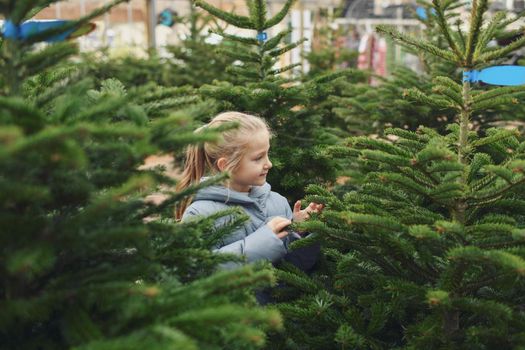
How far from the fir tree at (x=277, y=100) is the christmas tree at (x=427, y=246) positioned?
1218 mm

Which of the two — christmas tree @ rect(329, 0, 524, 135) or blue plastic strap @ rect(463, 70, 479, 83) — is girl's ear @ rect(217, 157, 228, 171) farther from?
christmas tree @ rect(329, 0, 524, 135)

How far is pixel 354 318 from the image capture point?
7.45 feet

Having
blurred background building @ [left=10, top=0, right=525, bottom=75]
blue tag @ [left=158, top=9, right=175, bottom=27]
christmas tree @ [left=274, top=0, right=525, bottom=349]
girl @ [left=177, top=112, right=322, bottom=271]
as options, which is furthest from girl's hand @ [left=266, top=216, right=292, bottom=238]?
blue tag @ [left=158, top=9, right=175, bottom=27]

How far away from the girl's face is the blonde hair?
0.07ft

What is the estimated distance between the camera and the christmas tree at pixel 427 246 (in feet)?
6.39

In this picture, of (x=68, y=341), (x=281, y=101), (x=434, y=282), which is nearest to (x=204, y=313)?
(x=68, y=341)

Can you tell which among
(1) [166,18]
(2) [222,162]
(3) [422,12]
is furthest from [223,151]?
(1) [166,18]

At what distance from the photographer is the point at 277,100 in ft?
12.3

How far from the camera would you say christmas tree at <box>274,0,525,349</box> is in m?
1.95

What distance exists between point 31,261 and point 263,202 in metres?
1.77

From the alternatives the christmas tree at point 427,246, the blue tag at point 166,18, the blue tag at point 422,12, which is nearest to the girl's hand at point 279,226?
the christmas tree at point 427,246

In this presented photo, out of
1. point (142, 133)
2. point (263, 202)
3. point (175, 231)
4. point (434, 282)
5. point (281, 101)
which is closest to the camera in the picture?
point (142, 133)

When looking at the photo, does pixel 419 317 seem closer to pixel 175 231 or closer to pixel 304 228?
pixel 304 228

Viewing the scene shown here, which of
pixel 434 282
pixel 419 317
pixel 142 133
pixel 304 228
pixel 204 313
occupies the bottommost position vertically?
pixel 419 317
